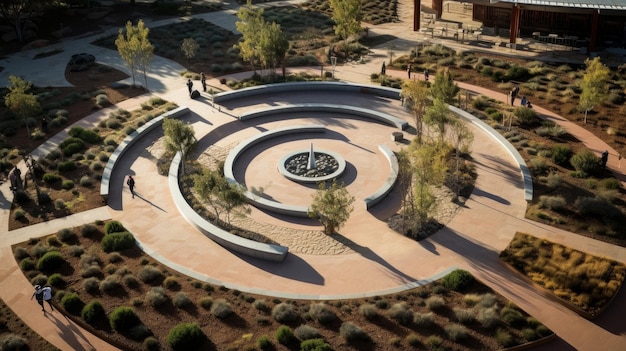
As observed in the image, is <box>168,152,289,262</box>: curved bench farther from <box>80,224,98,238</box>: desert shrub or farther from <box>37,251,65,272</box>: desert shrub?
<box>37,251,65,272</box>: desert shrub

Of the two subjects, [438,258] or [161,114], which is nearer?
[438,258]

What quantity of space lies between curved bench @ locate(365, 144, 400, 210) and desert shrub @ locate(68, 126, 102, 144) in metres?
22.0

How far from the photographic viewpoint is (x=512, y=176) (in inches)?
1539

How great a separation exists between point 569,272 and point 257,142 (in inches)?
963

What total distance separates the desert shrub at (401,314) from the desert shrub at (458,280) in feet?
10.2

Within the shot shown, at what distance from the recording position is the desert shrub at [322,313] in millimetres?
26797

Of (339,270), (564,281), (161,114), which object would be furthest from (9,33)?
A: (564,281)

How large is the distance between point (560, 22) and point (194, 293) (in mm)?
51939

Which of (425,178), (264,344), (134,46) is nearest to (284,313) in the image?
(264,344)

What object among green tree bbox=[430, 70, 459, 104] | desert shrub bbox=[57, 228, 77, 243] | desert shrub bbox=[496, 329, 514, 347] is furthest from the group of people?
desert shrub bbox=[496, 329, 514, 347]

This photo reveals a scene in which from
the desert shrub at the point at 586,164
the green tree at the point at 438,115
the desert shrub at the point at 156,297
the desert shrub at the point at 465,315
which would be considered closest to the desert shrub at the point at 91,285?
the desert shrub at the point at 156,297

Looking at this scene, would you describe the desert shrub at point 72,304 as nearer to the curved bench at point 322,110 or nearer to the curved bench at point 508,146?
the curved bench at point 322,110

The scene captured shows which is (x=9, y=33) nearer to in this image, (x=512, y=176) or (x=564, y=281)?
(x=512, y=176)

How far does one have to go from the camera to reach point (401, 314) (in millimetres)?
26766
